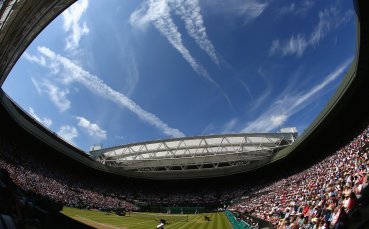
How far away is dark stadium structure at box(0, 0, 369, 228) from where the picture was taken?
19.8 m

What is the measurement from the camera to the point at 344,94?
95.1 feet

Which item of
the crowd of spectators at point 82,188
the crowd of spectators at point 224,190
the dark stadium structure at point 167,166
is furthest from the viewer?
the crowd of spectators at point 82,188

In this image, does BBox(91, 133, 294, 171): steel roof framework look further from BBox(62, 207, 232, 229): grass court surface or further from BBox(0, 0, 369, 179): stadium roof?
BBox(62, 207, 232, 229): grass court surface

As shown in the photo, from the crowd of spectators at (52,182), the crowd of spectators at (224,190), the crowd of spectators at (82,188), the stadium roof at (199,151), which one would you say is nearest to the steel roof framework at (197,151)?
the stadium roof at (199,151)

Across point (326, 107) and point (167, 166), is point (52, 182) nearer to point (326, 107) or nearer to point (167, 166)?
point (167, 166)

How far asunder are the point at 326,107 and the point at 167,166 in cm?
3670

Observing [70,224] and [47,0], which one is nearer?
[70,224]

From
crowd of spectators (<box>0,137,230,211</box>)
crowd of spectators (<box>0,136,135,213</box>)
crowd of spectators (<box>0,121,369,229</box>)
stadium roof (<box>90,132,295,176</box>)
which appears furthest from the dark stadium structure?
crowd of spectators (<box>0,136,135,213</box>)

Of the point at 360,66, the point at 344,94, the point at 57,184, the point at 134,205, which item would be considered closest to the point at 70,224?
the point at 360,66

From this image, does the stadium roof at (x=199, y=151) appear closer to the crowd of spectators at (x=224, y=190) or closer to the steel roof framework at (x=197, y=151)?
the steel roof framework at (x=197, y=151)

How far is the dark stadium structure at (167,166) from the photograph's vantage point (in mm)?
19750

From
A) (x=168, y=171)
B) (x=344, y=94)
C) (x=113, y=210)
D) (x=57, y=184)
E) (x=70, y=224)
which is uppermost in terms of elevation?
(x=168, y=171)

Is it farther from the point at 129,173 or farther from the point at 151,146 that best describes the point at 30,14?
the point at 129,173

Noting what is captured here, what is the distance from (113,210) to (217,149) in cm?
2420
